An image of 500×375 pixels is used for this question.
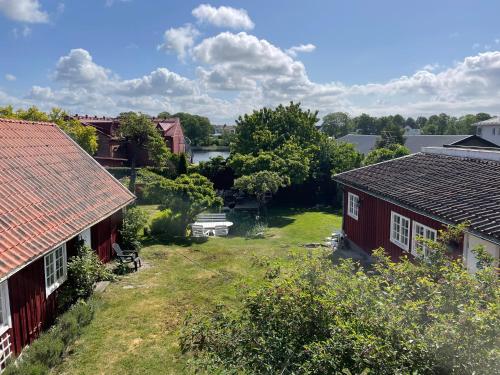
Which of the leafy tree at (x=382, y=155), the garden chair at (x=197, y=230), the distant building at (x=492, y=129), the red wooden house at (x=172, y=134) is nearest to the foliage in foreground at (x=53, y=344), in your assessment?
the garden chair at (x=197, y=230)

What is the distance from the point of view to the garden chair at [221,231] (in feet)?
69.8

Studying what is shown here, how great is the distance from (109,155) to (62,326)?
43.1m

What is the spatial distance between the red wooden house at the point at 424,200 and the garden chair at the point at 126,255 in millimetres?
8721

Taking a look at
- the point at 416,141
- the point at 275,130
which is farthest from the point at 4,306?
the point at 416,141

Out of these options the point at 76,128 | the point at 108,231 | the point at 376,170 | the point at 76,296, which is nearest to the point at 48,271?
the point at 76,296

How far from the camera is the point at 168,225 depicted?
19.5 metres

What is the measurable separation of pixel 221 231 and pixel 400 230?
10.8 meters

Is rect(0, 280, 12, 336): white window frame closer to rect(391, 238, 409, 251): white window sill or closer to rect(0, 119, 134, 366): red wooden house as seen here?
rect(0, 119, 134, 366): red wooden house

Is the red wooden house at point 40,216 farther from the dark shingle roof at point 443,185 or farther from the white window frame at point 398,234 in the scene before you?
the white window frame at point 398,234

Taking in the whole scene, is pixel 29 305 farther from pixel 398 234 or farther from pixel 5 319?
pixel 398 234

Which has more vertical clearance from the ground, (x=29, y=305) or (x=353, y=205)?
(x=353, y=205)

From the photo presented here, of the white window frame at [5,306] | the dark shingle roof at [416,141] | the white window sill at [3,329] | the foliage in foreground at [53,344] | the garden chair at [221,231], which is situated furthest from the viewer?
the dark shingle roof at [416,141]

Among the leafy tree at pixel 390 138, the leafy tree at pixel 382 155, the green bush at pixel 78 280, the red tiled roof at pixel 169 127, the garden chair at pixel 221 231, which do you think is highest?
the red tiled roof at pixel 169 127

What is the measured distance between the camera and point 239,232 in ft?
73.1
